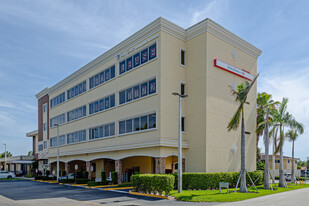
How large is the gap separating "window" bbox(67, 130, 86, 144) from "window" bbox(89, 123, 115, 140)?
2.08 m

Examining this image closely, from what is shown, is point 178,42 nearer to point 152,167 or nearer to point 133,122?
point 133,122

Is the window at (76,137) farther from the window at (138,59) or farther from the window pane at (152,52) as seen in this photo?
the window pane at (152,52)

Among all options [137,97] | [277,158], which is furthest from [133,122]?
[277,158]

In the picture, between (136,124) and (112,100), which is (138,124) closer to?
(136,124)

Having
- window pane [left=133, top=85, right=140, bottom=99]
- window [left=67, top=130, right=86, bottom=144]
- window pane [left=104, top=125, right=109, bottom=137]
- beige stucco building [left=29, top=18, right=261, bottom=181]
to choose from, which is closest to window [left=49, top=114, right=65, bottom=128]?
window [left=67, top=130, right=86, bottom=144]

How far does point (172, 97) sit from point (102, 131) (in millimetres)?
12208

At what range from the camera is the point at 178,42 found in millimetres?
30734

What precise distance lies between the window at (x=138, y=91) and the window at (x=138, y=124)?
227cm

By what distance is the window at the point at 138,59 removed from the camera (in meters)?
30.2

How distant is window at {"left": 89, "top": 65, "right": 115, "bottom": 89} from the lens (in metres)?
36.8

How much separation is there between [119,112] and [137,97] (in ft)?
12.1

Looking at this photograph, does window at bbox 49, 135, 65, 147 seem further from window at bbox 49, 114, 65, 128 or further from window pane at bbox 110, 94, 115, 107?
window pane at bbox 110, 94, 115, 107

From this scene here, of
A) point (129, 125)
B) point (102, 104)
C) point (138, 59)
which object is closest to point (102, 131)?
point (102, 104)

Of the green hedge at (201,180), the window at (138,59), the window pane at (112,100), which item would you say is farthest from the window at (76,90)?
the green hedge at (201,180)
